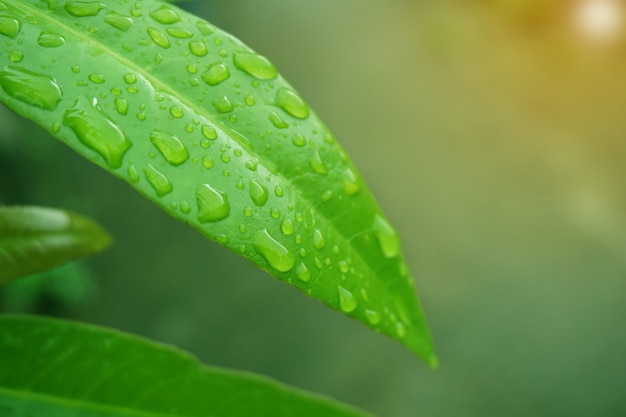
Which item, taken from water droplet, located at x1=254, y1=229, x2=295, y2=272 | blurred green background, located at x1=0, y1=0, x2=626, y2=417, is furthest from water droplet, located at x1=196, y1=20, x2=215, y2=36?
blurred green background, located at x1=0, y1=0, x2=626, y2=417

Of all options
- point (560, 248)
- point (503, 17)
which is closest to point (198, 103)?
point (560, 248)

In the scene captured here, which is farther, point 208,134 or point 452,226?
point 452,226

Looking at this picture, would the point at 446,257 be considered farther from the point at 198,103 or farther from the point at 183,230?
the point at 198,103

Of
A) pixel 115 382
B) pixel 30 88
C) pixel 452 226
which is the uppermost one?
pixel 30 88

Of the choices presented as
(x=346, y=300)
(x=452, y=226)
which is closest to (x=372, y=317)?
(x=346, y=300)

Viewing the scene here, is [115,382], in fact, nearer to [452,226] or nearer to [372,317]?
[372,317]

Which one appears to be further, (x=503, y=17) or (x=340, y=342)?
(x=503, y=17)
